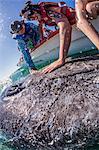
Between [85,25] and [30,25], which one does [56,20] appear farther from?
[30,25]

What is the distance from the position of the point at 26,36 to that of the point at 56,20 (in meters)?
2.61

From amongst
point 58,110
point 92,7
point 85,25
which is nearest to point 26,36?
point 92,7

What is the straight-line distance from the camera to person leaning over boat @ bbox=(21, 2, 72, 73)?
15.2 ft

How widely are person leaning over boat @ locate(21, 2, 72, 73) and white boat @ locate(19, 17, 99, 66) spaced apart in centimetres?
38

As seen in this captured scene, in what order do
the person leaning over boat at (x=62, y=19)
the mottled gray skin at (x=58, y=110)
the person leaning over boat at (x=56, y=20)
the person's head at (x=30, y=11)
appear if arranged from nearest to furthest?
the mottled gray skin at (x=58, y=110), the person leaning over boat at (x=62, y=19), the person leaning over boat at (x=56, y=20), the person's head at (x=30, y=11)

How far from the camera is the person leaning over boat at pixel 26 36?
6.75 m

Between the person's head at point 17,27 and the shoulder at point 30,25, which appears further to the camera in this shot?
the shoulder at point 30,25

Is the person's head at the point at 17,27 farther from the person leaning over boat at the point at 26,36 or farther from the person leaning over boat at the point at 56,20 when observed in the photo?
the person leaning over boat at the point at 56,20

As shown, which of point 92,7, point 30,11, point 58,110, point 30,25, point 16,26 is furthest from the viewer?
point 30,25

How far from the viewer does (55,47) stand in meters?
6.02

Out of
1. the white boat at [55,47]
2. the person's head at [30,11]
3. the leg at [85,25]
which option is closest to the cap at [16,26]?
the white boat at [55,47]

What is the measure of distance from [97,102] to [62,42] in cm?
129

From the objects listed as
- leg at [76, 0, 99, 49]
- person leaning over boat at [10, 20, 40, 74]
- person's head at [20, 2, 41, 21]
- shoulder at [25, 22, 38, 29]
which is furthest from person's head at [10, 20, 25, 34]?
leg at [76, 0, 99, 49]

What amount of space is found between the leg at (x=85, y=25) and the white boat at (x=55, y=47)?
1.81 feet
